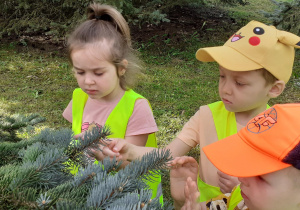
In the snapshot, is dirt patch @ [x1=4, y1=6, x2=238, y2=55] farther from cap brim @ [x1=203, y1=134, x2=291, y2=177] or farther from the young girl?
cap brim @ [x1=203, y1=134, x2=291, y2=177]

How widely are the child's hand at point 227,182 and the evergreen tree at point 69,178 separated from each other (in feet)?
2.36

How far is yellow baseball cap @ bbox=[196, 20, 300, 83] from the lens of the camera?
183 cm

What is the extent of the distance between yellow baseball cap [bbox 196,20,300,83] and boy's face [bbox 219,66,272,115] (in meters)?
0.07

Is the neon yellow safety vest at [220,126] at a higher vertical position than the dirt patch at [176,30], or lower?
higher

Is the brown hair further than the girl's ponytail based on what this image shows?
No

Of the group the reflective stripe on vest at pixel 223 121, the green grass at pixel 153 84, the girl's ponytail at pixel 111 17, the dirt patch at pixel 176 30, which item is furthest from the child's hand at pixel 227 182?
the dirt patch at pixel 176 30

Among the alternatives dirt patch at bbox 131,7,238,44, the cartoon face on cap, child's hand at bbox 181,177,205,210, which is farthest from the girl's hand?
dirt patch at bbox 131,7,238,44

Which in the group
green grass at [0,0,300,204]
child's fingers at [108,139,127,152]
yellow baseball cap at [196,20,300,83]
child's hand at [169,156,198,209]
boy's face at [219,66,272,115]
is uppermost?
yellow baseball cap at [196,20,300,83]

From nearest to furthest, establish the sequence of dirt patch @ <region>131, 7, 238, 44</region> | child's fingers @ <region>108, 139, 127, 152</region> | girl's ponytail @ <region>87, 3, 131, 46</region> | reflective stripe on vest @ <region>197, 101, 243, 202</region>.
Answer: child's fingers @ <region>108, 139, 127, 152</region> → reflective stripe on vest @ <region>197, 101, 243, 202</region> → girl's ponytail @ <region>87, 3, 131, 46</region> → dirt patch @ <region>131, 7, 238, 44</region>

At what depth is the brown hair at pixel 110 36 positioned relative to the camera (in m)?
2.21

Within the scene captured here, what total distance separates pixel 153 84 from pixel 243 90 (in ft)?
11.6

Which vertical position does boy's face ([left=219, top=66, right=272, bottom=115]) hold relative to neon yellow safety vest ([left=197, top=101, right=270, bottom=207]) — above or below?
above

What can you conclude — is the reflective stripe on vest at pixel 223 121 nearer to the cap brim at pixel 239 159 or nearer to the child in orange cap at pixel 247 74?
the child in orange cap at pixel 247 74

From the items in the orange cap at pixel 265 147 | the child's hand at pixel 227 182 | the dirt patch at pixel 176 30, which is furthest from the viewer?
the dirt patch at pixel 176 30
